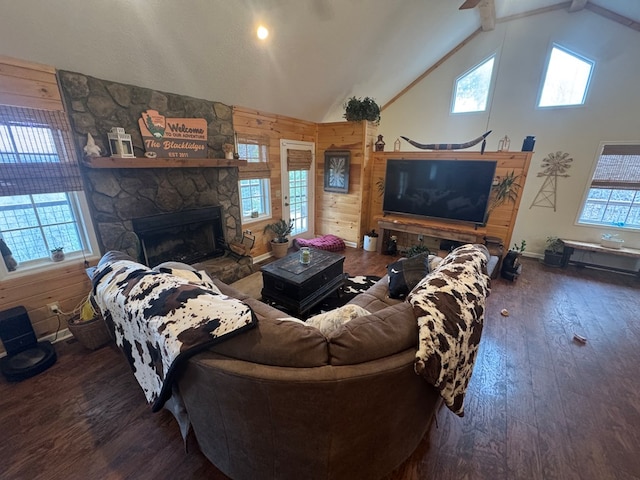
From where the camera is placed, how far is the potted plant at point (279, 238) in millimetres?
4328

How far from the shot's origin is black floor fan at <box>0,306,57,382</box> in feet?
6.14

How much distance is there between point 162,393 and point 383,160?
4.34m

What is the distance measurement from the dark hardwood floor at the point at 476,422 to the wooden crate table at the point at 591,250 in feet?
6.04

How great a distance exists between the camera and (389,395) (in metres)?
1.04

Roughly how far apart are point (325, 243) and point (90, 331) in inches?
128

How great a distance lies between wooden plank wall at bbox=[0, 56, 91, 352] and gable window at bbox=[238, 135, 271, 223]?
6.25 ft

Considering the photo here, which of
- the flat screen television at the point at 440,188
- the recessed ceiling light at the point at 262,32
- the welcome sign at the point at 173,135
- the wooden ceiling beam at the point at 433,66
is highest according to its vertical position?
the wooden ceiling beam at the point at 433,66

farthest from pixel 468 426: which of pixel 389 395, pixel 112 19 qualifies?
pixel 112 19

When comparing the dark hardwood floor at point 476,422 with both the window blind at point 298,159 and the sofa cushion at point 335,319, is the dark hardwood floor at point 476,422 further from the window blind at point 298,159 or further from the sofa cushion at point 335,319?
the window blind at point 298,159

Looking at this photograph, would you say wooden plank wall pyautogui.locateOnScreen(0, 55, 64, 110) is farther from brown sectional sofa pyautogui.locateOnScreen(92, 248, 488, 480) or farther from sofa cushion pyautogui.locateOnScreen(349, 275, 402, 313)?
sofa cushion pyautogui.locateOnScreen(349, 275, 402, 313)

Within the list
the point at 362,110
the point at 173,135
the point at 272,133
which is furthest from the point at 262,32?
the point at 362,110

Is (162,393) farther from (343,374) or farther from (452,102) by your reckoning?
(452,102)

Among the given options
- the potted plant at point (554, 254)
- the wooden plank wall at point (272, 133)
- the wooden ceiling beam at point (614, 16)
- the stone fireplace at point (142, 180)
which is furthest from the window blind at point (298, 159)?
the wooden ceiling beam at point (614, 16)

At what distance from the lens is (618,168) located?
12.5 ft
